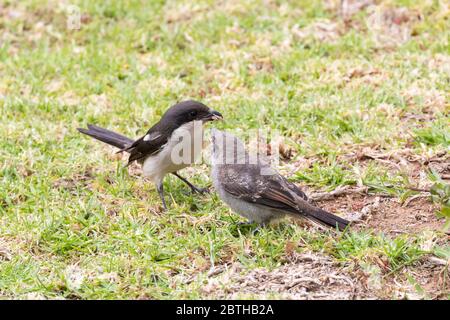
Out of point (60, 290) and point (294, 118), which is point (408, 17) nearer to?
point (294, 118)

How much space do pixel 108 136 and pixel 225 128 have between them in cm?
131

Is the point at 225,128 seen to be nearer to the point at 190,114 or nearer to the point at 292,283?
the point at 190,114

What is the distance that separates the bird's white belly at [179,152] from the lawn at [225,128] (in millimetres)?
326

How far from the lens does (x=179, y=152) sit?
7203mm

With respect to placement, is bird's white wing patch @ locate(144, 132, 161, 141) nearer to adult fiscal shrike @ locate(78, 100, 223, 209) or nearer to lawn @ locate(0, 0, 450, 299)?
adult fiscal shrike @ locate(78, 100, 223, 209)

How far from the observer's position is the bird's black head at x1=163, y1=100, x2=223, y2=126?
7.26 metres

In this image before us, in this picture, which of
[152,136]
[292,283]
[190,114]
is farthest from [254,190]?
[152,136]

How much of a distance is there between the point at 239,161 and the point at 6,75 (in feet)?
15.3

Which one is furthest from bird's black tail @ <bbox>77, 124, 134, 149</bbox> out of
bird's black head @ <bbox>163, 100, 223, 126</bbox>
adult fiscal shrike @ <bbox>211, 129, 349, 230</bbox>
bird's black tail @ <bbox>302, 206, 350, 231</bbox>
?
bird's black tail @ <bbox>302, 206, 350, 231</bbox>

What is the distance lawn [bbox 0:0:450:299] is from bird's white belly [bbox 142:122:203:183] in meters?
0.33

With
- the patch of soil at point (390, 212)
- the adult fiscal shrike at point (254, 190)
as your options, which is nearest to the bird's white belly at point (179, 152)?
the adult fiscal shrike at point (254, 190)

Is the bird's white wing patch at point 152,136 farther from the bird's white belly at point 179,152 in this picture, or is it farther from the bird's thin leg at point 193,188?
the bird's thin leg at point 193,188

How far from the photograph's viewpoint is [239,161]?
658 centimetres
